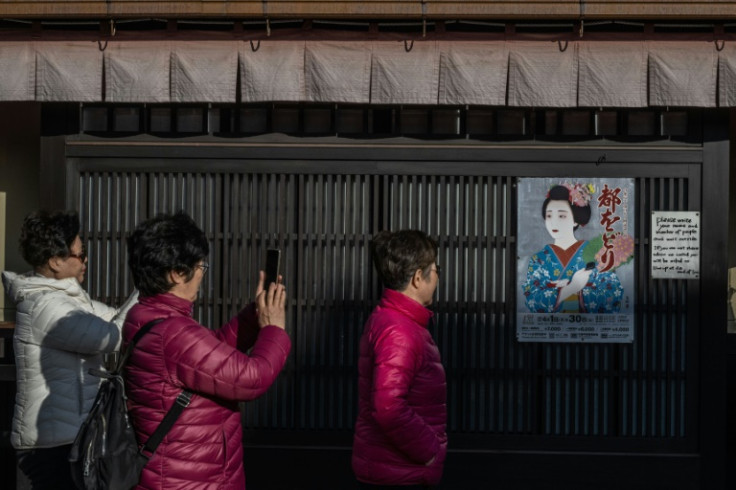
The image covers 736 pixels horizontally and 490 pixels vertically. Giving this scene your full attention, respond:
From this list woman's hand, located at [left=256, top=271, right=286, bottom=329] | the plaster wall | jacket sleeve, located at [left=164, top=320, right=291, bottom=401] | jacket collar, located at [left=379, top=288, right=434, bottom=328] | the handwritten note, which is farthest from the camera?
Result: the plaster wall

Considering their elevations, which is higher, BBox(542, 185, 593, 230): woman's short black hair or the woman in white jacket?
BBox(542, 185, 593, 230): woman's short black hair

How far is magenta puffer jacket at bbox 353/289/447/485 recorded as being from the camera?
13.3ft

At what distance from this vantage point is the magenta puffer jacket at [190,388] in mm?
3695

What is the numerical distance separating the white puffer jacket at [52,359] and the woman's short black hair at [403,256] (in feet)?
4.90

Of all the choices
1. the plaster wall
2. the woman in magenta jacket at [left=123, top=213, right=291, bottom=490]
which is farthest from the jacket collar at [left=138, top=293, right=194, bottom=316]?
the plaster wall

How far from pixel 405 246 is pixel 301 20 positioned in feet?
9.53

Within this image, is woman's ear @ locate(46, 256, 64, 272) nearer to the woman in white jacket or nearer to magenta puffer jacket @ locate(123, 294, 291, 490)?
the woman in white jacket

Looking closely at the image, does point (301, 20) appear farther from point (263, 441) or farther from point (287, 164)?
point (263, 441)

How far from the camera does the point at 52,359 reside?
4.93 metres

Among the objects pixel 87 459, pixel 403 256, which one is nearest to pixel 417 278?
pixel 403 256

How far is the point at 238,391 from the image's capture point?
12.2 ft

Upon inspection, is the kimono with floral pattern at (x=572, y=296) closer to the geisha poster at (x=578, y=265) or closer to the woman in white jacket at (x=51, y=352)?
the geisha poster at (x=578, y=265)

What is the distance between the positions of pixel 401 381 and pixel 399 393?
54mm

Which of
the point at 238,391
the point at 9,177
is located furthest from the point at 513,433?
the point at 9,177
